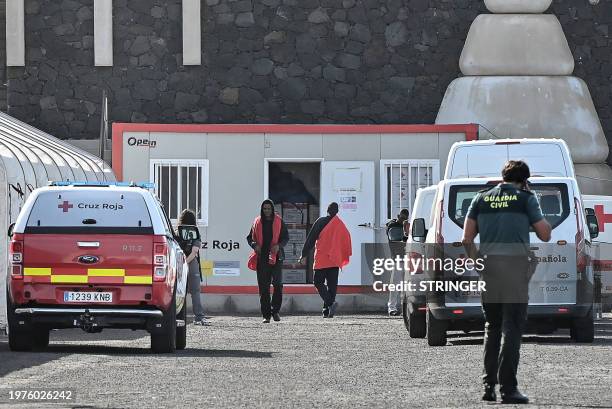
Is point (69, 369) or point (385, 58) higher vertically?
point (385, 58)

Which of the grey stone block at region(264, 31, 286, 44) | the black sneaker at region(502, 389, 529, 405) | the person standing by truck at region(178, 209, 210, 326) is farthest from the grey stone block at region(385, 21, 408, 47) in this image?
the black sneaker at region(502, 389, 529, 405)

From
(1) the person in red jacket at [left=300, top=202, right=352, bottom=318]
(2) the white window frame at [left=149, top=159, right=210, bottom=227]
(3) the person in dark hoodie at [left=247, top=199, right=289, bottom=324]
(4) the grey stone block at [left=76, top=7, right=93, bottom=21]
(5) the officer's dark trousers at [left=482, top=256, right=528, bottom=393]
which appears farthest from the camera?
(4) the grey stone block at [left=76, top=7, right=93, bottom=21]

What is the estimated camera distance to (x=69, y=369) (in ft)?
51.4

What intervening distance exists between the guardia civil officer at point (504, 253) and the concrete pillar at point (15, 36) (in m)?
25.1

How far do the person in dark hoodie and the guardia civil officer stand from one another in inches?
549

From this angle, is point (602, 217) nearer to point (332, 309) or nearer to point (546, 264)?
point (332, 309)

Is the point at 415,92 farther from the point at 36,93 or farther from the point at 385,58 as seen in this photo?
the point at 36,93

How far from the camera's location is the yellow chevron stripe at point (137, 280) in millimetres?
18219

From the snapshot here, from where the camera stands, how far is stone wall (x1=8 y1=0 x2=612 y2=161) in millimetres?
37156

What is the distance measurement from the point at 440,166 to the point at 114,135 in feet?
17.5

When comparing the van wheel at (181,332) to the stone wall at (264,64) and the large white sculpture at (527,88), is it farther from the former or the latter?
the stone wall at (264,64)

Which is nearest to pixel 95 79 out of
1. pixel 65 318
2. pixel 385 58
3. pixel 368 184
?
pixel 385 58

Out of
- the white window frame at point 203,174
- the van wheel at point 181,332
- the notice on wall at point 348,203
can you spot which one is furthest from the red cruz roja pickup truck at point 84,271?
the notice on wall at point 348,203
